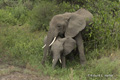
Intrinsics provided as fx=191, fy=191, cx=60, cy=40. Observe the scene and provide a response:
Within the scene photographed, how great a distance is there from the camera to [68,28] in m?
7.24

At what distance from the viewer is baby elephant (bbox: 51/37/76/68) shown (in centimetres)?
652

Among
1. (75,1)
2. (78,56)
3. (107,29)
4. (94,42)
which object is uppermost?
(75,1)

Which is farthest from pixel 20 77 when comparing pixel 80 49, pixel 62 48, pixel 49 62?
pixel 80 49

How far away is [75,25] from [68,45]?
927 mm

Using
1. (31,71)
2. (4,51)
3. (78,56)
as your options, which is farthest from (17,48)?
(78,56)

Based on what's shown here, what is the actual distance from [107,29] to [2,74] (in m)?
4.08

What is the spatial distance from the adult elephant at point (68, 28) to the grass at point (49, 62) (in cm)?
44

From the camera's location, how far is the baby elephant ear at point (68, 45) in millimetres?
6830

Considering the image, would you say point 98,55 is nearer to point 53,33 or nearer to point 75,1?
point 53,33

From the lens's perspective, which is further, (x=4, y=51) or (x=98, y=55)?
(x=4, y=51)

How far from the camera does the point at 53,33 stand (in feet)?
22.6

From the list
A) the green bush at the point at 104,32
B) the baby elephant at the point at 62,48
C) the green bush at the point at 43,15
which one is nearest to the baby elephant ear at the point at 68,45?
the baby elephant at the point at 62,48

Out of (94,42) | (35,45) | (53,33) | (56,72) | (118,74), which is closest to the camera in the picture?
(118,74)

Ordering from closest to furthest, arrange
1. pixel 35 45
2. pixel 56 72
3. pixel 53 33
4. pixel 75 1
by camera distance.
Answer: pixel 56 72, pixel 53 33, pixel 35 45, pixel 75 1
